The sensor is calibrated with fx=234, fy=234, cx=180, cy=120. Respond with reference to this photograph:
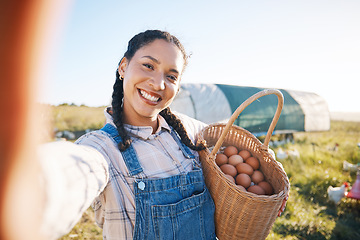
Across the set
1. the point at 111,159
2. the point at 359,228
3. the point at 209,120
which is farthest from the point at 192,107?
the point at 111,159

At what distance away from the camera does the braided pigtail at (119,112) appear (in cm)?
120

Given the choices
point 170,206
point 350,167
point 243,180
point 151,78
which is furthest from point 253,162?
point 350,167

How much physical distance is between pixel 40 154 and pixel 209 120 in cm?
750

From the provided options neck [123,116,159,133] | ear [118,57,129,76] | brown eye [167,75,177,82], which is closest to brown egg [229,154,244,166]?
neck [123,116,159,133]

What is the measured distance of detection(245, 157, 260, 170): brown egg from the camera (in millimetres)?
1829

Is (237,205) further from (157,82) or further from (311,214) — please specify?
(311,214)

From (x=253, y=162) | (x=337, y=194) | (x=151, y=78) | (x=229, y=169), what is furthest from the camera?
(x=337, y=194)

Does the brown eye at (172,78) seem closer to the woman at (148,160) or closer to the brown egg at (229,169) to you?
the woman at (148,160)

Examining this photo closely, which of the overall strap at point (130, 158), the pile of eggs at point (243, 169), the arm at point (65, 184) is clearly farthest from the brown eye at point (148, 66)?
the pile of eggs at point (243, 169)

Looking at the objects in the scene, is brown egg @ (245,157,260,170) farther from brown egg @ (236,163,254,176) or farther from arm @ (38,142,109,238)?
arm @ (38,142,109,238)

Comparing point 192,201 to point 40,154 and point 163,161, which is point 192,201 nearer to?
point 163,161

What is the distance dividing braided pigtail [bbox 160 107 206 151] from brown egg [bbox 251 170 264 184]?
53 cm

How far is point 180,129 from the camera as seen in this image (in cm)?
159

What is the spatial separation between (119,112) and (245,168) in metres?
1.01
